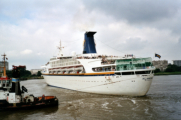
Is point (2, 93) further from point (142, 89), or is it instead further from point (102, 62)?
point (142, 89)

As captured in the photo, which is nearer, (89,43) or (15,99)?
(15,99)

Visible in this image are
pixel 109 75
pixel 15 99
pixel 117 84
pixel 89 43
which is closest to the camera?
pixel 15 99

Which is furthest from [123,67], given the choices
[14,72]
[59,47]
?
[59,47]

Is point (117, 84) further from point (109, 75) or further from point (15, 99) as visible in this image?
point (15, 99)

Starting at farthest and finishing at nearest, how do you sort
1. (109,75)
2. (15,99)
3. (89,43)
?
1. (89,43)
2. (109,75)
3. (15,99)

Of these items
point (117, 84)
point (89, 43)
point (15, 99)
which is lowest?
point (15, 99)

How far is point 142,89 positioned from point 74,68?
12631mm

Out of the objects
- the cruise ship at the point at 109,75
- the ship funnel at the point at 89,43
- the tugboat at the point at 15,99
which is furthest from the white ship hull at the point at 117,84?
the tugboat at the point at 15,99

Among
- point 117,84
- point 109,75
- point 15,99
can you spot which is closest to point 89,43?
point 109,75

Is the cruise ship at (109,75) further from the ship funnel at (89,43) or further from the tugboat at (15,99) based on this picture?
the tugboat at (15,99)

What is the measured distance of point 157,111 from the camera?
1427 centimetres

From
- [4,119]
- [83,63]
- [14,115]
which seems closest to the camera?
[4,119]

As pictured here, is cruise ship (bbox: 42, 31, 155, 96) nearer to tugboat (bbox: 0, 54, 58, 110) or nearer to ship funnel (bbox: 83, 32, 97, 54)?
ship funnel (bbox: 83, 32, 97, 54)

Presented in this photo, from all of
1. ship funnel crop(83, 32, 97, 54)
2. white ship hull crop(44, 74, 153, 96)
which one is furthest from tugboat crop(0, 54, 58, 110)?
ship funnel crop(83, 32, 97, 54)
